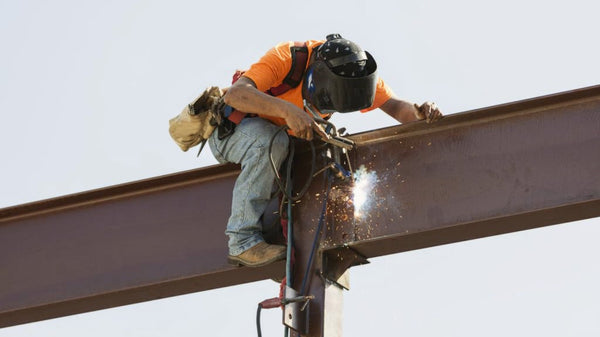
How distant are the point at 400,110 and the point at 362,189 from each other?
0.85 metres

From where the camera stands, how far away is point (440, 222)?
22.9 ft

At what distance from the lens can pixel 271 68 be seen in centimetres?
738

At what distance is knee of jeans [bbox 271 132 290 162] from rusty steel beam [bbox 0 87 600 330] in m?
0.16

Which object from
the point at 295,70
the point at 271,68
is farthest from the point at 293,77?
the point at 271,68

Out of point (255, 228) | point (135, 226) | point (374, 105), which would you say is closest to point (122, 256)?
point (135, 226)

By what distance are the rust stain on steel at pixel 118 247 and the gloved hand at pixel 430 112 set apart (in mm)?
1128

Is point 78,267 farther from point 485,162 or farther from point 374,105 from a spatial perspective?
point 485,162

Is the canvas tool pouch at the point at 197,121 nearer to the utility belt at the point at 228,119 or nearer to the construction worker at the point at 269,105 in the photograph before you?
the utility belt at the point at 228,119

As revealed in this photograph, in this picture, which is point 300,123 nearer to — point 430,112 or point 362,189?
point 362,189

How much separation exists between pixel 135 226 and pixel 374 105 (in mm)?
1542

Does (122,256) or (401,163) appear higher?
(401,163)

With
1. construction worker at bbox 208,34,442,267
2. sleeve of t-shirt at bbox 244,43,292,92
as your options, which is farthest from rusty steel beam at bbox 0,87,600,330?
sleeve of t-shirt at bbox 244,43,292,92

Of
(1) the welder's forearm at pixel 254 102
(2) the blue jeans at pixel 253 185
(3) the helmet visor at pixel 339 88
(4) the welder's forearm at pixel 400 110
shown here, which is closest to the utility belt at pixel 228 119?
(2) the blue jeans at pixel 253 185

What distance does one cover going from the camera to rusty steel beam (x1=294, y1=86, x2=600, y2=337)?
22.5ft
